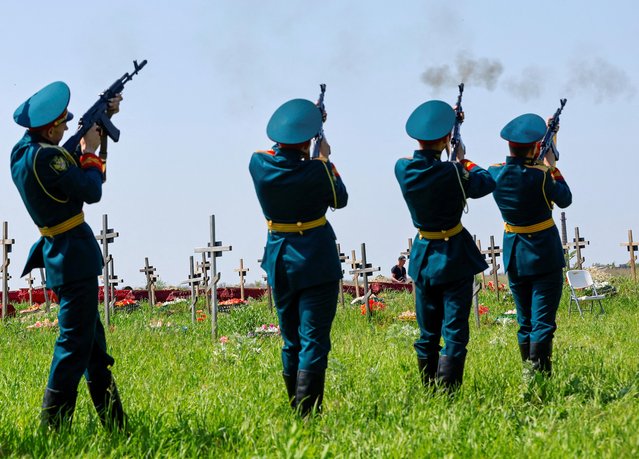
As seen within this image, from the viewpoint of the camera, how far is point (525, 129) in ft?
23.5

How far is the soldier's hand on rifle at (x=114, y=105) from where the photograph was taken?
5621 millimetres

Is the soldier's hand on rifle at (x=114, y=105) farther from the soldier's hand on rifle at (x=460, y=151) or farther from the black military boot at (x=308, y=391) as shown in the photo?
the soldier's hand on rifle at (x=460, y=151)

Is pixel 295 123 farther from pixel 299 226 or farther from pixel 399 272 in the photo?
pixel 399 272

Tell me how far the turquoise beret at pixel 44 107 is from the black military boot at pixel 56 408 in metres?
1.66

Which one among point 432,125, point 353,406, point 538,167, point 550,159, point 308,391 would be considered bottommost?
point 353,406

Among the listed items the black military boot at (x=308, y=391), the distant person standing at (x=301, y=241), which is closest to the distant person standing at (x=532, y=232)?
the distant person standing at (x=301, y=241)

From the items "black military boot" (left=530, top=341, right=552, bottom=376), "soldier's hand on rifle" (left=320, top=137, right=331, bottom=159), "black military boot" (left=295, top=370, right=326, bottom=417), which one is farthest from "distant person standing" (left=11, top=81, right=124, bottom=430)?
"black military boot" (left=530, top=341, right=552, bottom=376)

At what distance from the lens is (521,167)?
7.18 m

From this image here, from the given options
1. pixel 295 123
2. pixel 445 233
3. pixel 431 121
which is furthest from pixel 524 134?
pixel 295 123

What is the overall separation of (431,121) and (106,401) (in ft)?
10.2

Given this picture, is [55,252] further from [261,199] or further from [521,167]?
[521,167]

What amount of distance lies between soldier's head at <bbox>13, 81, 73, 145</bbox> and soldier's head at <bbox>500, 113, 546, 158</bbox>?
3789 mm

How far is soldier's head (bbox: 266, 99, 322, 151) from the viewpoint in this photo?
566cm

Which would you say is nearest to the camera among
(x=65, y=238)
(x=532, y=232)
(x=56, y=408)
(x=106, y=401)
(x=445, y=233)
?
(x=56, y=408)
